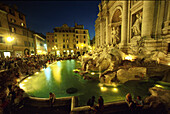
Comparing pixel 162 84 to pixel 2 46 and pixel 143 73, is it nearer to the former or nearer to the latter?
pixel 143 73

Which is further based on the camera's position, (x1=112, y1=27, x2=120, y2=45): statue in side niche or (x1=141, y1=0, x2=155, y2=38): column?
(x1=112, y1=27, x2=120, y2=45): statue in side niche

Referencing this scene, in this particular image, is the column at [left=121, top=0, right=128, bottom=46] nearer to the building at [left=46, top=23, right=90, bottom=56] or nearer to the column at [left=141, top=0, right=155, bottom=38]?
the column at [left=141, top=0, right=155, bottom=38]

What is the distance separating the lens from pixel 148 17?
409 inches

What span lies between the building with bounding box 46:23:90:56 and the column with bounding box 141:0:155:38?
29.9m

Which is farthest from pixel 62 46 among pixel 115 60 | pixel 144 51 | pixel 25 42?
pixel 144 51

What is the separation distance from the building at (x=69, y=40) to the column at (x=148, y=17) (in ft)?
98.2

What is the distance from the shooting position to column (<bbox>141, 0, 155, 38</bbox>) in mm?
10102

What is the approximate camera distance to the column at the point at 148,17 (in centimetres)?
1010

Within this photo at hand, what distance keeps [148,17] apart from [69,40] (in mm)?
33038

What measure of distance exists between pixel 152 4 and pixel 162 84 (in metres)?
10.3

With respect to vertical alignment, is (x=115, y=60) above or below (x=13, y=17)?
below

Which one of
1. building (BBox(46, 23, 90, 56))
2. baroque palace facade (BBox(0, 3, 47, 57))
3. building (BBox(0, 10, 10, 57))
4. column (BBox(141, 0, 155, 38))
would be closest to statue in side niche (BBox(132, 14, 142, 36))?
column (BBox(141, 0, 155, 38))

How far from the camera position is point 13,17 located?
21.9m

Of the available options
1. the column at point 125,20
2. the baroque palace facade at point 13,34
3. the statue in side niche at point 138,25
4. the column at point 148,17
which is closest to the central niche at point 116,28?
the column at point 125,20
